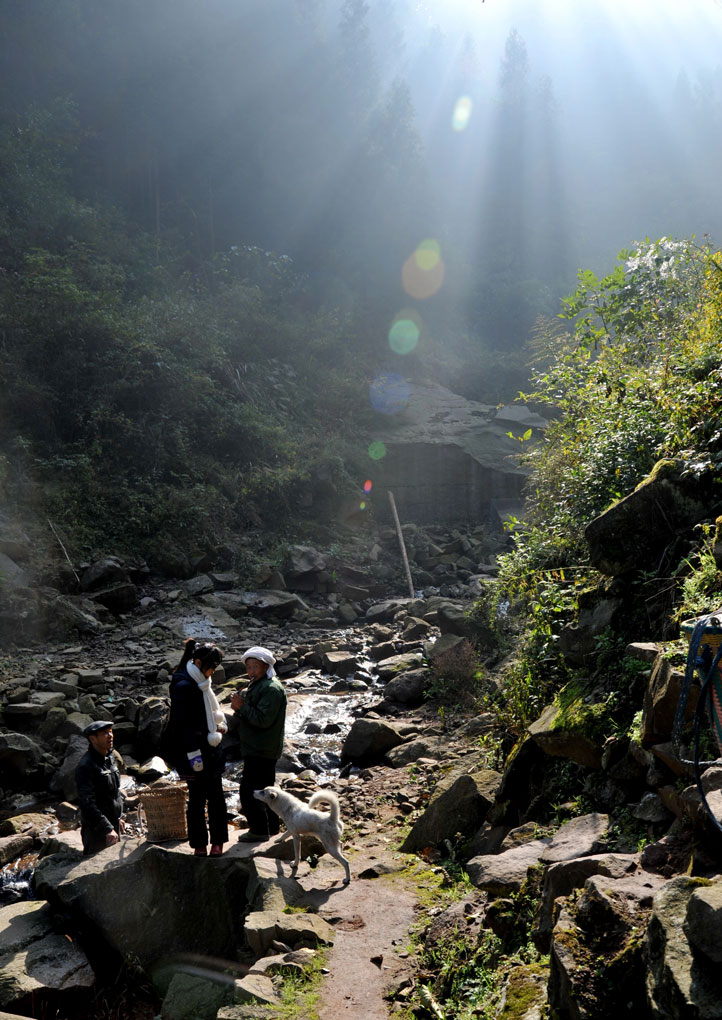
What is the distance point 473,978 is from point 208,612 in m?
11.8

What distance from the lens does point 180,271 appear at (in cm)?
2953

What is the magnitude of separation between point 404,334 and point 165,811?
101 ft

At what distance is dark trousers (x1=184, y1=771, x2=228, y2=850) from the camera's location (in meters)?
5.00

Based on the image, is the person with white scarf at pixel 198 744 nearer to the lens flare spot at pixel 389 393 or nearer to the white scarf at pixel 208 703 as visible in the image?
the white scarf at pixel 208 703

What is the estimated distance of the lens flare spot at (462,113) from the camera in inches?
1972

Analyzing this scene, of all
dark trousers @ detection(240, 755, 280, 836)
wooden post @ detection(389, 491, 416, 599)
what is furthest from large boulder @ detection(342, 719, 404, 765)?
wooden post @ detection(389, 491, 416, 599)

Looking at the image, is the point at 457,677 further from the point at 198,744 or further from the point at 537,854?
the point at 537,854

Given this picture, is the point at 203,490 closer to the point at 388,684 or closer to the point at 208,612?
the point at 208,612

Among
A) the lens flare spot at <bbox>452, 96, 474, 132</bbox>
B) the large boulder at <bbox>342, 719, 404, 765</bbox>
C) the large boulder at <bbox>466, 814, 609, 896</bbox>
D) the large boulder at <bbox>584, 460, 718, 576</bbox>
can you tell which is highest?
the lens flare spot at <bbox>452, 96, 474, 132</bbox>

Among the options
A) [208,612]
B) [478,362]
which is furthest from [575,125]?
[208,612]

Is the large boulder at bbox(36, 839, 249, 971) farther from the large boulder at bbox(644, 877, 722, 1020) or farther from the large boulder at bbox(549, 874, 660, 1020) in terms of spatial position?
the large boulder at bbox(644, 877, 722, 1020)

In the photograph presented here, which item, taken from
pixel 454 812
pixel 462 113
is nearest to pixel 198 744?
pixel 454 812

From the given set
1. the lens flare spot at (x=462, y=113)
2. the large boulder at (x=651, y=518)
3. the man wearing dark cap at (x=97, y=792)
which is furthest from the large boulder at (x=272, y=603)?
the lens flare spot at (x=462, y=113)

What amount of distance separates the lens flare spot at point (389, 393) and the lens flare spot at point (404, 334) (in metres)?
3.28
